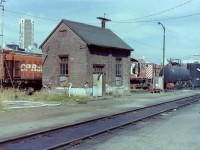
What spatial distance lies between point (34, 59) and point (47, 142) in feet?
83.6

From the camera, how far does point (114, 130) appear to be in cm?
1440

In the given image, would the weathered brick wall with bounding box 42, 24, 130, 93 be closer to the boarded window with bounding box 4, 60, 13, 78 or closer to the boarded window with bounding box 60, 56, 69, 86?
the boarded window with bounding box 60, 56, 69, 86

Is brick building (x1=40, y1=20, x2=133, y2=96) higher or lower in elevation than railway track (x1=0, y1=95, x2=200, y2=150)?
higher

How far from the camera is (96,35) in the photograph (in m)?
37.5

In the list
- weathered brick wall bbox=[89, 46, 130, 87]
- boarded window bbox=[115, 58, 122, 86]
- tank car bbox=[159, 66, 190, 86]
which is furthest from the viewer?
tank car bbox=[159, 66, 190, 86]

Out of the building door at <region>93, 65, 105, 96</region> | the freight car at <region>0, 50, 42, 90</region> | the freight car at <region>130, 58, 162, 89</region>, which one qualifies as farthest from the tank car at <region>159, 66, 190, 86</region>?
the freight car at <region>0, 50, 42, 90</region>

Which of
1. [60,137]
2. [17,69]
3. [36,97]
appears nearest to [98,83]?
[36,97]

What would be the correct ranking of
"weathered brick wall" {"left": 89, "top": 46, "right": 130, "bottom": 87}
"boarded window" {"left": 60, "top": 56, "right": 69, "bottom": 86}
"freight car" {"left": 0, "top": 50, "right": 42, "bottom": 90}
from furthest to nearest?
"weathered brick wall" {"left": 89, "top": 46, "right": 130, "bottom": 87} → "boarded window" {"left": 60, "top": 56, "right": 69, "bottom": 86} → "freight car" {"left": 0, "top": 50, "right": 42, "bottom": 90}

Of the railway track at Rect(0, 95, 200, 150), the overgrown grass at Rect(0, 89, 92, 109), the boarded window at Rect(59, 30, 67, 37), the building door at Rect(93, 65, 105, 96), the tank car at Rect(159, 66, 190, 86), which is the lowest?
the railway track at Rect(0, 95, 200, 150)

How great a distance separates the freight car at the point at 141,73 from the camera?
4925 centimetres

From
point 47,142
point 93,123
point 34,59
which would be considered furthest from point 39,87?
point 47,142

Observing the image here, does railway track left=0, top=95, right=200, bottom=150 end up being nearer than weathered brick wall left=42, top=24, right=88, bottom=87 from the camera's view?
Yes

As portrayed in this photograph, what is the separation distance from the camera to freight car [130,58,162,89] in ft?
162

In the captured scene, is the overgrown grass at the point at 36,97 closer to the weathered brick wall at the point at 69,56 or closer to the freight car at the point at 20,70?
the freight car at the point at 20,70
